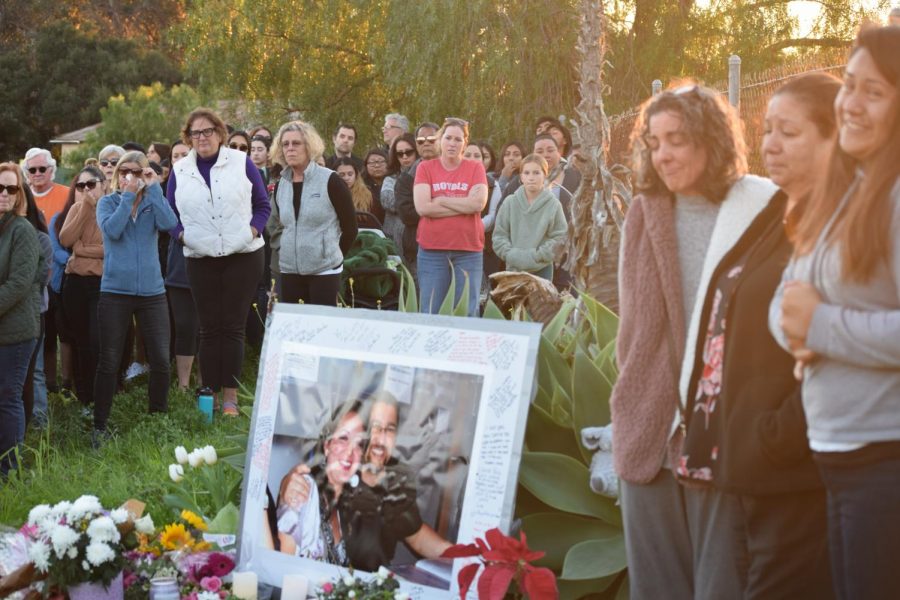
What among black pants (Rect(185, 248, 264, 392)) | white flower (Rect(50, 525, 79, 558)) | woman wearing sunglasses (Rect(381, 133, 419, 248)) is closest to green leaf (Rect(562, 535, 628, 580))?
white flower (Rect(50, 525, 79, 558))

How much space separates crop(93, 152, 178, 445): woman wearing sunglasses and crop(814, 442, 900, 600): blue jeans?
230 inches

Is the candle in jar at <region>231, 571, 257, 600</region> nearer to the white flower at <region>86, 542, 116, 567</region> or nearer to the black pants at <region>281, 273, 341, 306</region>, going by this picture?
the white flower at <region>86, 542, 116, 567</region>

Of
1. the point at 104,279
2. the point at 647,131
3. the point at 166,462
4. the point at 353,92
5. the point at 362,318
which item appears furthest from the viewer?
the point at 353,92

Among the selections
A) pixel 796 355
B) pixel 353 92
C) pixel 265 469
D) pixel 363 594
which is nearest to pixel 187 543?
pixel 265 469

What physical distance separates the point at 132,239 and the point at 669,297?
5.39m

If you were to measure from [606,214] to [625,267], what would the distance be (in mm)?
3426

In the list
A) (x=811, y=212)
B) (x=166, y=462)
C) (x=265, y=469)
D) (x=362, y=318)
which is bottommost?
(x=166, y=462)

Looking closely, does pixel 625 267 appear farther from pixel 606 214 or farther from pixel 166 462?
pixel 166 462

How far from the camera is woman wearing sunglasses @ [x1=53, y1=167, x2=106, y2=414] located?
28.4 feet

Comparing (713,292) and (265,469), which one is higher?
(713,292)

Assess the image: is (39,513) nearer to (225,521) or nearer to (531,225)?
(225,521)

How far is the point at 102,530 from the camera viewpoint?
4.25 metres

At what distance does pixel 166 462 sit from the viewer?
6.49 m

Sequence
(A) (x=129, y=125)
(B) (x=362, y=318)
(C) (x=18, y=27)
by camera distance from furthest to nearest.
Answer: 1. (C) (x=18, y=27)
2. (A) (x=129, y=125)
3. (B) (x=362, y=318)
